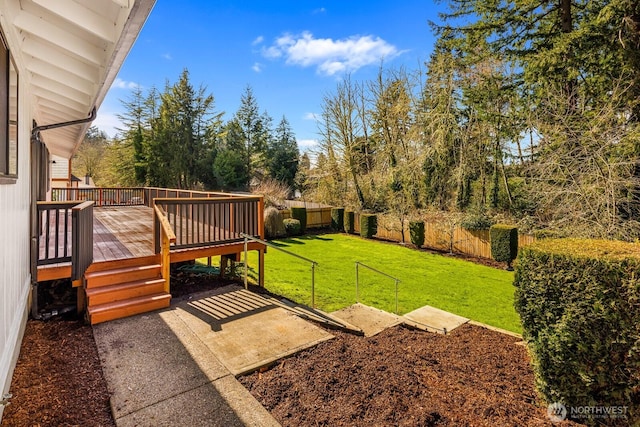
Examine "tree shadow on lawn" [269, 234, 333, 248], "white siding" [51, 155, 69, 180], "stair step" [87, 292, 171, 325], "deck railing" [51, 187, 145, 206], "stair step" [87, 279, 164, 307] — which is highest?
"white siding" [51, 155, 69, 180]

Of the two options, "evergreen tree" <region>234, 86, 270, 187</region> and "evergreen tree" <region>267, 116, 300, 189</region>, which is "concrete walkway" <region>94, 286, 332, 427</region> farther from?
"evergreen tree" <region>234, 86, 270, 187</region>

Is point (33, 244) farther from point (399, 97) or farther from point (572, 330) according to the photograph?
point (399, 97)

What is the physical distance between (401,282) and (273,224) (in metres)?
8.65

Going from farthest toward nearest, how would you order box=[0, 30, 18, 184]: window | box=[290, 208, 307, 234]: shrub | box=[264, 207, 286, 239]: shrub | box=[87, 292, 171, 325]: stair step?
box=[290, 208, 307, 234]: shrub < box=[264, 207, 286, 239]: shrub < box=[87, 292, 171, 325]: stair step < box=[0, 30, 18, 184]: window

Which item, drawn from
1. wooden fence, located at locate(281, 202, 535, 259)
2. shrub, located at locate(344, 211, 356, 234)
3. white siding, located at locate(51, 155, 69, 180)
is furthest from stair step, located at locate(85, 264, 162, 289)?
white siding, located at locate(51, 155, 69, 180)

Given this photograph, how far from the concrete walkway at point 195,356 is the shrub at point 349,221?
1396cm

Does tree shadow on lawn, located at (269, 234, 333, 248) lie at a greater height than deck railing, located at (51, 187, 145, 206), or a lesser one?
lesser

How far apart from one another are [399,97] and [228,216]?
15697 millimetres

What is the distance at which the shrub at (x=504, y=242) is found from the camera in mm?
11609

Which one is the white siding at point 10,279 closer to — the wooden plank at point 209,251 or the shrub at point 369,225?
the wooden plank at point 209,251

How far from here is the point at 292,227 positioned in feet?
55.7

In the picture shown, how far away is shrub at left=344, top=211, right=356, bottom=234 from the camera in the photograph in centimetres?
1873

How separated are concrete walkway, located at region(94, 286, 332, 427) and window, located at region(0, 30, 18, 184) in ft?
6.59

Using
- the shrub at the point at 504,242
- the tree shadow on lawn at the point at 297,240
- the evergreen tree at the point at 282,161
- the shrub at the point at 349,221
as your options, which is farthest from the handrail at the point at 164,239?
the evergreen tree at the point at 282,161
